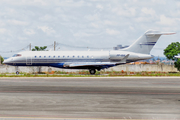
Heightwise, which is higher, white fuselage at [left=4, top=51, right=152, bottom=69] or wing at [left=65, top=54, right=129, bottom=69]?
white fuselage at [left=4, top=51, right=152, bottom=69]

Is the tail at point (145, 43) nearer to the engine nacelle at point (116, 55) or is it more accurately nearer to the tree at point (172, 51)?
the engine nacelle at point (116, 55)

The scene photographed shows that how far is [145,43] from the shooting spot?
43.4m

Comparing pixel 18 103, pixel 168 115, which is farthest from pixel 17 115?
pixel 168 115

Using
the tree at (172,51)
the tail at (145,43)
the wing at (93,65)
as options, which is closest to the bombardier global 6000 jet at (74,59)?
the wing at (93,65)

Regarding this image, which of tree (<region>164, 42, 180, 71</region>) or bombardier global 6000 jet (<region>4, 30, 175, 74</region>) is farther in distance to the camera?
tree (<region>164, 42, 180, 71</region>)

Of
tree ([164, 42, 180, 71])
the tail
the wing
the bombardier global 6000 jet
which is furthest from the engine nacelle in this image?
tree ([164, 42, 180, 71])

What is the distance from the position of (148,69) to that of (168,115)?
46.5m

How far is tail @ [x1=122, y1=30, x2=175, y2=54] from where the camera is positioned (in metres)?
43.3

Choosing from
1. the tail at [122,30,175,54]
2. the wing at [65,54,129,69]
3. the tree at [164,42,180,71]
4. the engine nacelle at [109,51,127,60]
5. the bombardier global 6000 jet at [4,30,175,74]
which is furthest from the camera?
the tree at [164,42,180,71]

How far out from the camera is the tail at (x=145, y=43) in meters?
43.3

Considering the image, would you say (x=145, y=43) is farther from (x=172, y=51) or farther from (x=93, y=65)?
(x=172, y=51)

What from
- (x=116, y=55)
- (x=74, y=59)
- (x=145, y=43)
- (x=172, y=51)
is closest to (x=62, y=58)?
(x=74, y=59)

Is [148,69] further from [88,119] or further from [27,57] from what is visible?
[88,119]

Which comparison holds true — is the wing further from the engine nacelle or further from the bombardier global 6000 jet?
the engine nacelle
